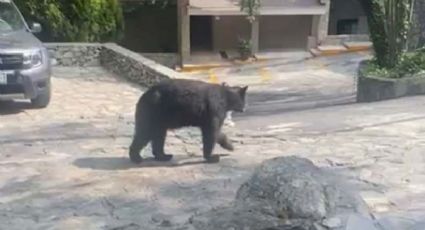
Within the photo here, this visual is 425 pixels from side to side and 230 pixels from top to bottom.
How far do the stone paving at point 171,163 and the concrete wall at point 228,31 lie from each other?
14526mm

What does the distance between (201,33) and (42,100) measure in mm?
15514

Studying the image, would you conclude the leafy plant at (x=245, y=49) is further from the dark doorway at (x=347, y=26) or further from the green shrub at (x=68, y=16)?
the green shrub at (x=68, y=16)

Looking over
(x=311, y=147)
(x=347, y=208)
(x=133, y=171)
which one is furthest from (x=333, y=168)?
(x=347, y=208)

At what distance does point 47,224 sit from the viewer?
615cm

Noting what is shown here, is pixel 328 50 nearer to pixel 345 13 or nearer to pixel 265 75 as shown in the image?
pixel 345 13

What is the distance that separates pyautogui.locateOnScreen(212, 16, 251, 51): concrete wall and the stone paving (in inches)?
572

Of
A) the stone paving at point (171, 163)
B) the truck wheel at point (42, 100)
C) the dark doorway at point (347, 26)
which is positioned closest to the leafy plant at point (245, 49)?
the dark doorway at point (347, 26)

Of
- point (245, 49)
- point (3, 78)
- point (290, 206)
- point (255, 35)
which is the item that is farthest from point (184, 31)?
point (290, 206)

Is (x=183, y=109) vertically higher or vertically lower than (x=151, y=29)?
higher

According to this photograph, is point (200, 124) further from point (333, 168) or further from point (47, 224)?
point (47, 224)

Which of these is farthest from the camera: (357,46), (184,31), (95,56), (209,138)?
(357,46)

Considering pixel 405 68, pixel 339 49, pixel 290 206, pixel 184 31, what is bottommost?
pixel 339 49

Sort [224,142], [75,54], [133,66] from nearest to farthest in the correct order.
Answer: [224,142] → [133,66] → [75,54]

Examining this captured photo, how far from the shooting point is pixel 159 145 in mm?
7988
